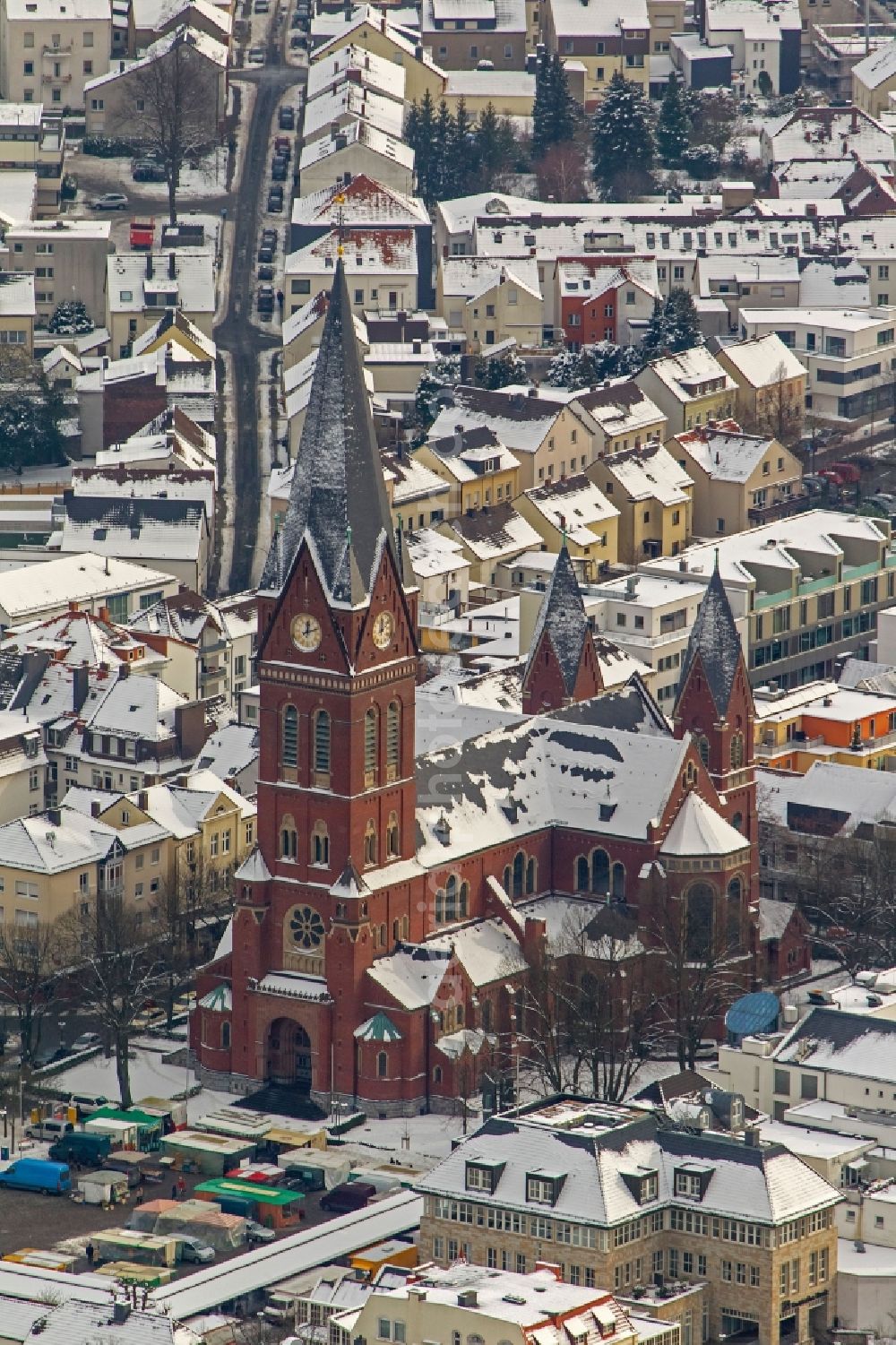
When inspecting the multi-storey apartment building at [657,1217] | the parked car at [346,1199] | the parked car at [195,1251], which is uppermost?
the multi-storey apartment building at [657,1217]

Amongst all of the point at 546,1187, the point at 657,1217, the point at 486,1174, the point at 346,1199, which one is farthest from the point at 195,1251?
the point at 657,1217

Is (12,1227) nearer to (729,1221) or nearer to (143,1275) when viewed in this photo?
(143,1275)

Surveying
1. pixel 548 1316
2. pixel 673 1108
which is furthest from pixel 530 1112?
pixel 548 1316

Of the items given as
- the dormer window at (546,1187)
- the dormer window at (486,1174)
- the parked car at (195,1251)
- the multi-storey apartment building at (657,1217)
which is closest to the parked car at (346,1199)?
the parked car at (195,1251)

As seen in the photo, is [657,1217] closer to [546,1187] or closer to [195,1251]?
[546,1187]

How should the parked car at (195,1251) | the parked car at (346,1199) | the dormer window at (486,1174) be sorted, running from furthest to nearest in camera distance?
the parked car at (346,1199) → the parked car at (195,1251) → the dormer window at (486,1174)

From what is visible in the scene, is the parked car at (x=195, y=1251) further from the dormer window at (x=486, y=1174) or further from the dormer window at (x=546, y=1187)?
the dormer window at (x=546, y=1187)

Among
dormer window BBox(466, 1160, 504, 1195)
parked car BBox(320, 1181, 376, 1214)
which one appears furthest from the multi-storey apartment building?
parked car BBox(320, 1181, 376, 1214)

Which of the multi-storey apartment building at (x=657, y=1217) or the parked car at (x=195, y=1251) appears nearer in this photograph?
the multi-storey apartment building at (x=657, y=1217)
